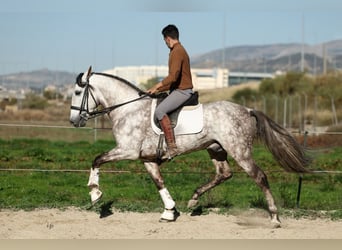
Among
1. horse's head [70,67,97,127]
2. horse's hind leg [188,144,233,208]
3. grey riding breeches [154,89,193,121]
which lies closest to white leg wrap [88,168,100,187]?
horse's head [70,67,97,127]

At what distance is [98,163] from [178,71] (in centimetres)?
155

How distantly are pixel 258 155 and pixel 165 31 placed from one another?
1145cm

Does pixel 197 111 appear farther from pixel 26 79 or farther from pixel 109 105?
pixel 26 79

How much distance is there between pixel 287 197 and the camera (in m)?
9.69

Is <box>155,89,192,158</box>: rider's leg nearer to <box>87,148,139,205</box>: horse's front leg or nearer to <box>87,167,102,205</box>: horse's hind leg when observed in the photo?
<box>87,148,139,205</box>: horse's front leg

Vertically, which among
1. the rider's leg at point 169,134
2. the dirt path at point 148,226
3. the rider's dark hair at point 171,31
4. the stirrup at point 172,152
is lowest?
the dirt path at point 148,226

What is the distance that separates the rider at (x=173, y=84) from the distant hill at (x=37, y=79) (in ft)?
174

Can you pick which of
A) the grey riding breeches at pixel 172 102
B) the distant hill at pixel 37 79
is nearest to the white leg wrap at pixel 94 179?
the grey riding breeches at pixel 172 102

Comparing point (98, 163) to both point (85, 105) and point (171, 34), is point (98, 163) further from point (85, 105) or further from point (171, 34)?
point (171, 34)

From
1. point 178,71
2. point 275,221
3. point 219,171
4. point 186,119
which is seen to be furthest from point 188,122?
point 275,221

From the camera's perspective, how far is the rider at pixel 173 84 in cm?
741

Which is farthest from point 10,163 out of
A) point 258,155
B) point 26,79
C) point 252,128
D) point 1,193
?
point 26,79

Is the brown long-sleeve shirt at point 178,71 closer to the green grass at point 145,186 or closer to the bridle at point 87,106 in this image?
the bridle at point 87,106

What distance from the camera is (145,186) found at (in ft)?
38.5
